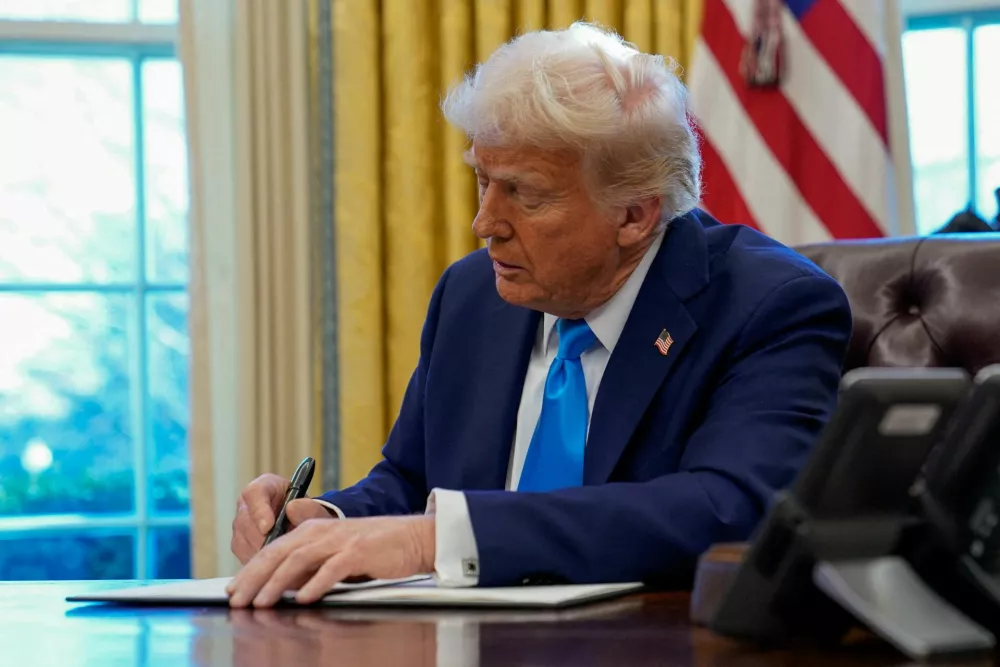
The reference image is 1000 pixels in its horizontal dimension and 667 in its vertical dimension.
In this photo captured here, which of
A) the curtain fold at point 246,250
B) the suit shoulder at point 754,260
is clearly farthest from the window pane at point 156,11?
the suit shoulder at point 754,260

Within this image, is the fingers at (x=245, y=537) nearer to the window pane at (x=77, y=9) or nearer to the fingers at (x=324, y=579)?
the fingers at (x=324, y=579)

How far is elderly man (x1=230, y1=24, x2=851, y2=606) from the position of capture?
64.7 inches

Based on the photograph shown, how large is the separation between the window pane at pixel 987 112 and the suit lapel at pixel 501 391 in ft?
6.04

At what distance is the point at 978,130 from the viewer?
3348 mm

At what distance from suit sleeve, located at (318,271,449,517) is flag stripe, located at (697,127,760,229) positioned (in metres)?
1.10

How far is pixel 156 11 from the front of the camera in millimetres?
3568

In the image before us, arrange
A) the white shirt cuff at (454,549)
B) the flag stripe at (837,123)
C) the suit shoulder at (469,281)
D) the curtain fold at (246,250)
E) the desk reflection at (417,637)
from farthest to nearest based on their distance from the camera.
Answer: the curtain fold at (246,250) < the flag stripe at (837,123) < the suit shoulder at (469,281) < the white shirt cuff at (454,549) < the desk reflection at (417,637)

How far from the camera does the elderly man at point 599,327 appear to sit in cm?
164

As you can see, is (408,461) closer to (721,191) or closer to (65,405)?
(721,191)

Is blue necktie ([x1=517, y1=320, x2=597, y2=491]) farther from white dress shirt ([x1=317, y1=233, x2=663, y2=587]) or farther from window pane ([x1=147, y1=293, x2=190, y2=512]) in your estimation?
window pane ([x1=147, y1=293, x2=190, y2=512])

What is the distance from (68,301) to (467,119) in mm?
2131

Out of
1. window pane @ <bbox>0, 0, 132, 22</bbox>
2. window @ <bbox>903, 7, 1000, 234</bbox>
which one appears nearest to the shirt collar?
window @ <bbox>903, 7, 1000, 234</bbox>

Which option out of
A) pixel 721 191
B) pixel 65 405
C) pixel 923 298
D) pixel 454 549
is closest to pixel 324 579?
pixel 454 549

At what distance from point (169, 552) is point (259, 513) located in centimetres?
213
